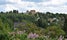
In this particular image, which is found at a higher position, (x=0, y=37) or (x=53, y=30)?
(x=0, y=37)

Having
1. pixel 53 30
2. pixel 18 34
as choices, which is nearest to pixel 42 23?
pixel 53 30

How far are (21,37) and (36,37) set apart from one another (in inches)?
25.1

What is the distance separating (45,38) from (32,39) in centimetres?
51

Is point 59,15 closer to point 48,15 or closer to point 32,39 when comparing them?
point 48,15

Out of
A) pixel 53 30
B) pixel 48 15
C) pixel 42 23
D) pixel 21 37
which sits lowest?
pixel 48 15

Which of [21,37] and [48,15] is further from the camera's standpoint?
[48,15]

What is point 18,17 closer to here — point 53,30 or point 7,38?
point 53,30

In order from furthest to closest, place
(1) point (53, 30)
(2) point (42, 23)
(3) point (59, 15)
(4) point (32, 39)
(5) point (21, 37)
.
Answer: (3) point (59, 15) < (2) point (42, 23) < (1) point (53, 30) < (5) point (21, 37) < (4) point (32, 39)

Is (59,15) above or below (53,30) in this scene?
below

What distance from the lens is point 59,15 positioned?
12219 cm

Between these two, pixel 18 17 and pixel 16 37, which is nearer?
pixel 16 37

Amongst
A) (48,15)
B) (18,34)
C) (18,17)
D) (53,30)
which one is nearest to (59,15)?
(48,15)

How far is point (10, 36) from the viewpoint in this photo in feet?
36.7

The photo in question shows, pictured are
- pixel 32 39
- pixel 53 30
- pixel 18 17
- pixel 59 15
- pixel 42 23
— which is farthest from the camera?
pixel 59 15
